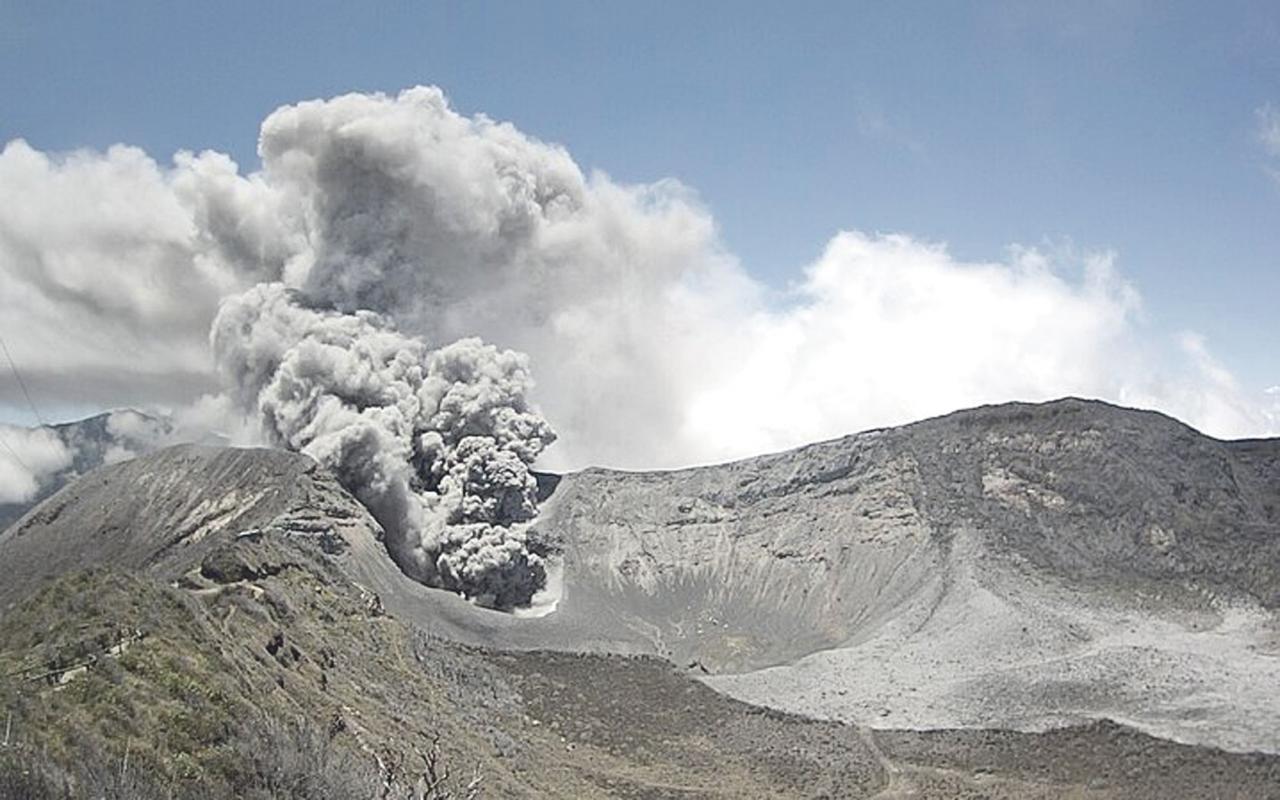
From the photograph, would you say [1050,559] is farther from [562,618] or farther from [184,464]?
[184,464]

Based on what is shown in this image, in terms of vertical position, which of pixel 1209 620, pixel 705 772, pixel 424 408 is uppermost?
pixel 424 408

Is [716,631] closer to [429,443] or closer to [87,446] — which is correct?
[429,443]

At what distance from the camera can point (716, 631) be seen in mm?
96875

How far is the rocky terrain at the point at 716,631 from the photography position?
3241 centimetres

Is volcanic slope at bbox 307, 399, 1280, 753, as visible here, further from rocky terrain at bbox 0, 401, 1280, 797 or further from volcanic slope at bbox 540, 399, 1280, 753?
rocky terrain at bbox 0, 401, 1280, 797

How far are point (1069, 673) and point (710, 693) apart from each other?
918 inches

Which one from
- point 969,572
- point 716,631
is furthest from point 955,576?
point 716,631

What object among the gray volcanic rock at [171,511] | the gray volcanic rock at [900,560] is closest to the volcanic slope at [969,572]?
the gray volcanic rock at [900,560]

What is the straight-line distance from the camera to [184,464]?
326ft

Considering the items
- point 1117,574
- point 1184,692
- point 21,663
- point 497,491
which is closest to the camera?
point 21,663

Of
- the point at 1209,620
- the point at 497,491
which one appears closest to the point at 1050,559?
the point at 1209,620

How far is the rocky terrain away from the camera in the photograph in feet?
106

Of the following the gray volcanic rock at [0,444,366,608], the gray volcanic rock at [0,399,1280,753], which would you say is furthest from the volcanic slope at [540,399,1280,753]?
the gray volcanic rock at [0,444,366,608]

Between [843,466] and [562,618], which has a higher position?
[843,466]
